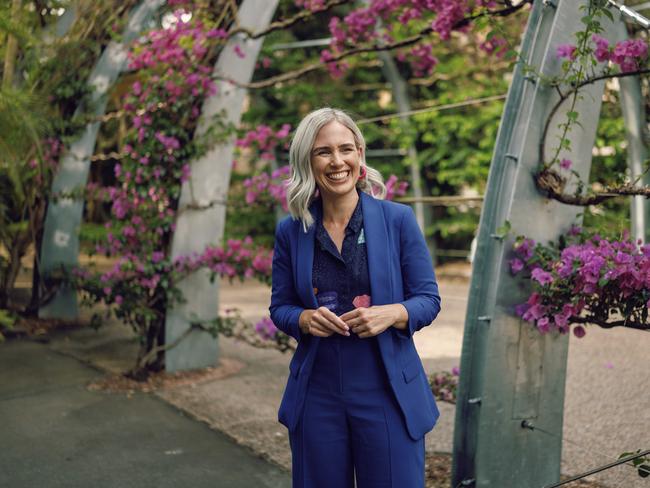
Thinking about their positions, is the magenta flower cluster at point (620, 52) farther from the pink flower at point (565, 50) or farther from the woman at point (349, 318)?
the woman at point (349, 318)

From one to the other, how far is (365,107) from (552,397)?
33.2ft

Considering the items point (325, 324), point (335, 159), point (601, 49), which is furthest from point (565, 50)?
point (325, 324)

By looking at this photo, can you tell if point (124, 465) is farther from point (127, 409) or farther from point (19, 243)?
point (19, 243)

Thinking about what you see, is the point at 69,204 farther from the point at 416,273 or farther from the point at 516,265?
the point at 416,273

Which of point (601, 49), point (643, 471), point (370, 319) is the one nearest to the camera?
point (370, 319)

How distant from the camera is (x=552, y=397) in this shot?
313 cm

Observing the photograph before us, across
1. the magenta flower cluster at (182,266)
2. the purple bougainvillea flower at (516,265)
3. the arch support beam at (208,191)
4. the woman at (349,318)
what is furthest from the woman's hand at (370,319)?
the arch support beam at (208,191)

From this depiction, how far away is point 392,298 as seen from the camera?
2.15m

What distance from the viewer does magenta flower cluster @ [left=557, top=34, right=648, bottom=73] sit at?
280 cm

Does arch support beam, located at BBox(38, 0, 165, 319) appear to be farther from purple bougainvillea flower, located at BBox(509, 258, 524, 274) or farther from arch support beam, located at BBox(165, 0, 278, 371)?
purple bougainvillea flower, located at BBox(509, 258, 524, 274)

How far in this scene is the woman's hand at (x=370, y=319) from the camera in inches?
78.3

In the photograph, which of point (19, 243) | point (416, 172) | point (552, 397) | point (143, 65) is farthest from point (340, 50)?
point (416, 172)

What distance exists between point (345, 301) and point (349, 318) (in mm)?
160

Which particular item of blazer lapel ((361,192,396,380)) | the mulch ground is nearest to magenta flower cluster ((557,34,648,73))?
blazer lapel ((361,192,396,380))
